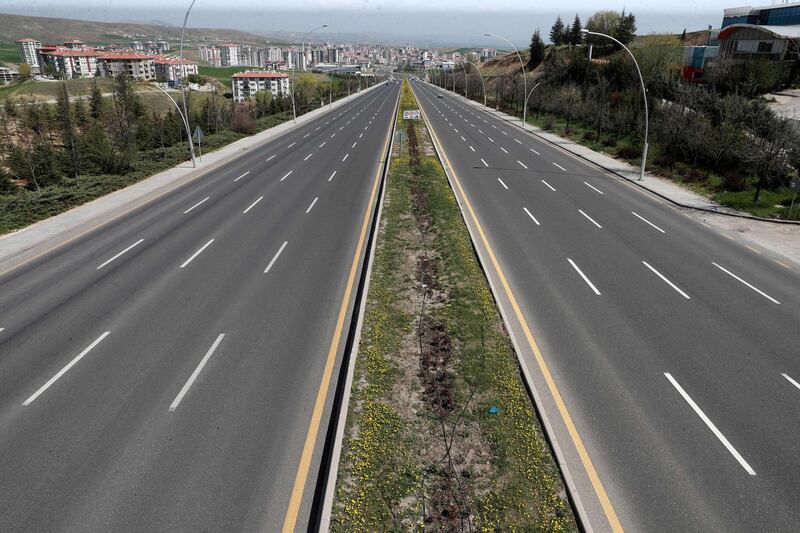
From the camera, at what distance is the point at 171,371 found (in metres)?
9.69

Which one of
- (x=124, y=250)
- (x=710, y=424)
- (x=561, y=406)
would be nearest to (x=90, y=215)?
(x=124, y=250)

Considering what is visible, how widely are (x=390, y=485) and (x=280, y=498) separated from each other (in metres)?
1.58

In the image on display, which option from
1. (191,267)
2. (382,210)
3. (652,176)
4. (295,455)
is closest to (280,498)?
(295,455)

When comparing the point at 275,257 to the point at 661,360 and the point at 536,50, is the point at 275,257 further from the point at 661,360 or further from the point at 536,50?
the point at 536,50

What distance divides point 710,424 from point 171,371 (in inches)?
404

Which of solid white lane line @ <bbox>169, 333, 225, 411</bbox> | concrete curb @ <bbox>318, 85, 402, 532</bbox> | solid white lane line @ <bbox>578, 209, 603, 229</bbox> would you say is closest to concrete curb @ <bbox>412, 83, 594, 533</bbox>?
concrete curb @ <bbox>318, 85, 402, 532</bbox>

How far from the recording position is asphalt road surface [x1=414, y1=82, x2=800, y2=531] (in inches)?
272

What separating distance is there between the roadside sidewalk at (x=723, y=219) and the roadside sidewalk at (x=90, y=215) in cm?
2607

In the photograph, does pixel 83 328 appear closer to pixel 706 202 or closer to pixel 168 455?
pixel 168 455

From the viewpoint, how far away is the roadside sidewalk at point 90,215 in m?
17.0

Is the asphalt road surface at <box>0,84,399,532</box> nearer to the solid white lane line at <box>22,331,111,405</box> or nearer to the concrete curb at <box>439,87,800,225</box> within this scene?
the solid white lane line at <box>22,331,111,405</box>

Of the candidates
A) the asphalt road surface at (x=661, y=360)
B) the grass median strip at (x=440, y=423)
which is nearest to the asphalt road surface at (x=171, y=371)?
the grass median strip at (x=440, y=423)

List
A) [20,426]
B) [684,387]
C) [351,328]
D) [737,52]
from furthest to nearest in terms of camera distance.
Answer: [737,52]
[351,328]
[684,387]
[20,426]

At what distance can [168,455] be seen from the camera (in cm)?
753
